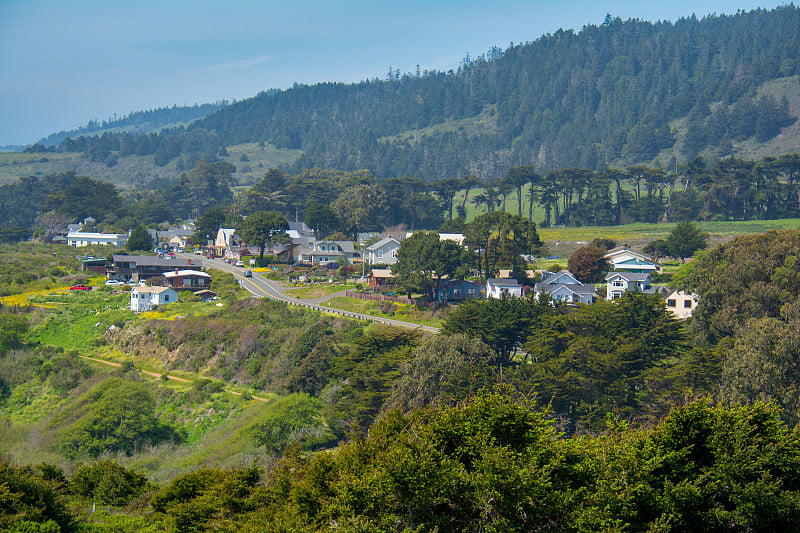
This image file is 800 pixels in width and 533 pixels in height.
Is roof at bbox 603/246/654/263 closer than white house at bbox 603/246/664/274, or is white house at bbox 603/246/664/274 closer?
white house at bbox 603/246/664/274

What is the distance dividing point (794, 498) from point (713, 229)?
73383 mm

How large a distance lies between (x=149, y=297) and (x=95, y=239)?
3645cm

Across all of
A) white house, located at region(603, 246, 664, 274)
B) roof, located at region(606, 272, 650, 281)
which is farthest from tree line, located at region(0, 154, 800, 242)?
roof, located at region(606, 272, 650, 281)

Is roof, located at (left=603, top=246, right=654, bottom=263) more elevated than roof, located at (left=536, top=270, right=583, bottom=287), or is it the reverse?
roof, located at (left=603, top=246, right=654, bottom=263)

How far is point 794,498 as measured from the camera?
13.4m

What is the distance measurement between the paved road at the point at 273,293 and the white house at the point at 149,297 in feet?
22.2

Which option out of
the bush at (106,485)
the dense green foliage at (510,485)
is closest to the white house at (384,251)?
the bush at (106,485)

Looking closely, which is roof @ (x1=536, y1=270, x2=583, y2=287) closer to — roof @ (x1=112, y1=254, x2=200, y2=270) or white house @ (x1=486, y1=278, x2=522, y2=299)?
white house @ (x1=486, y1=278, x2=522, y2=299)

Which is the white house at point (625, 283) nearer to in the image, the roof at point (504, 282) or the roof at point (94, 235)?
the roof at point (504, 282)

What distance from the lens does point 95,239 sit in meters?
86.9

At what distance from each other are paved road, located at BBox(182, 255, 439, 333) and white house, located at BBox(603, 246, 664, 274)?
65.9 feet

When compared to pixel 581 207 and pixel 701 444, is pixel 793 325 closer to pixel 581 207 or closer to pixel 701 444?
pixel 701 444

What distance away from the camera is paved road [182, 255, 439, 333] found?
1828 inches

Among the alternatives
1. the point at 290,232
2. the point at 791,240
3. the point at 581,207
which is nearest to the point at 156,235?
the point at 290,232
